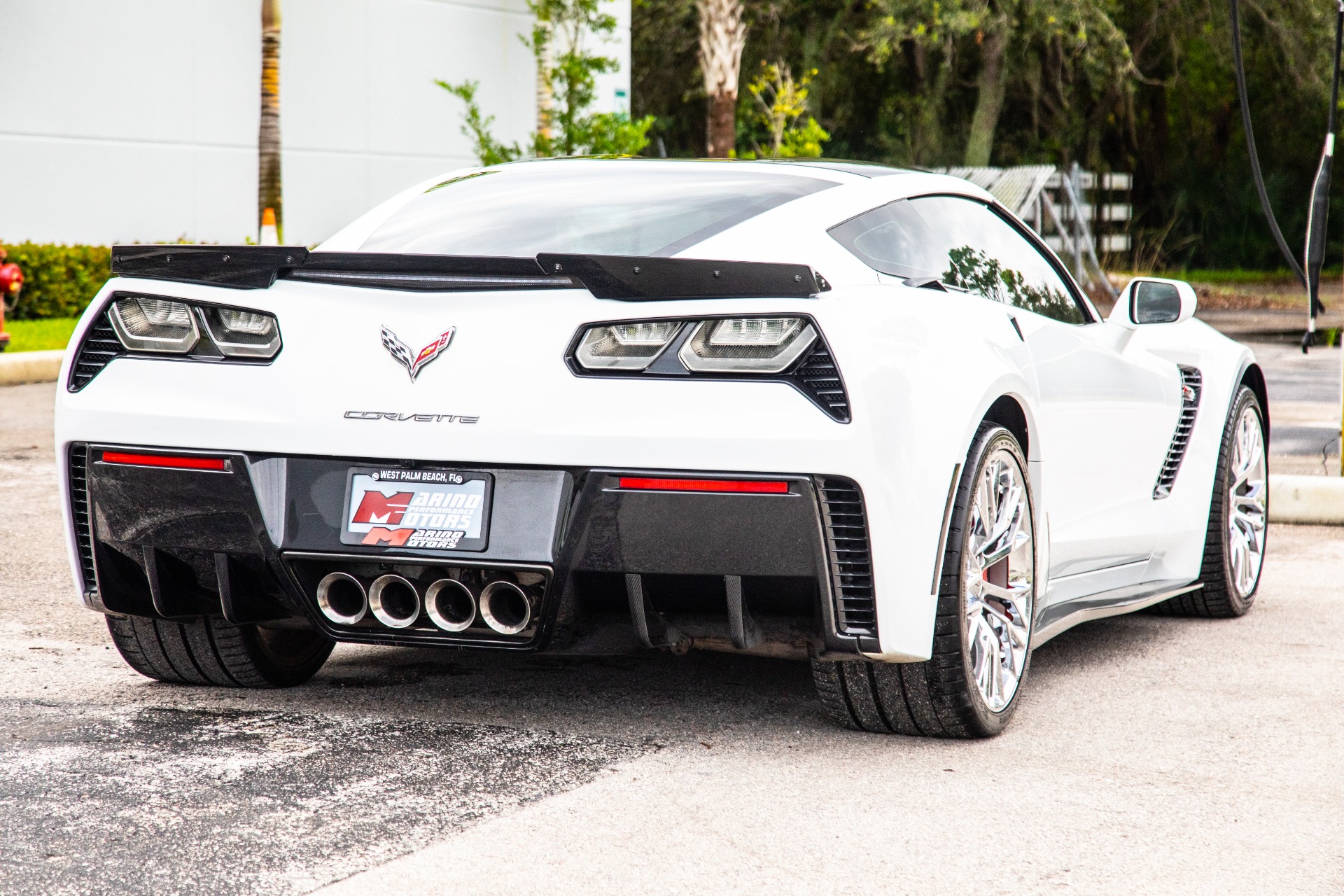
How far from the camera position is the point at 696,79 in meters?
34.5

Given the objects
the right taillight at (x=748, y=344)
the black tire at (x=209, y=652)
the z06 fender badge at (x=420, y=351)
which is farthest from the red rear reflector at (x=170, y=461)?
the right taillight at (x=748, y=344)

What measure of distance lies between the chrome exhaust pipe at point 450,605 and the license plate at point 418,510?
11cm

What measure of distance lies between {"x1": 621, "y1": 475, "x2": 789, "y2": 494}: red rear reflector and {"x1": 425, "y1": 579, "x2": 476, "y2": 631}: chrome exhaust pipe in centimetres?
46

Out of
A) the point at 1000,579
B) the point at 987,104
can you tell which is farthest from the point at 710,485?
the point at 987,104

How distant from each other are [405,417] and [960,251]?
5.80 ft

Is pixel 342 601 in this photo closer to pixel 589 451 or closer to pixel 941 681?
pixel 589 451

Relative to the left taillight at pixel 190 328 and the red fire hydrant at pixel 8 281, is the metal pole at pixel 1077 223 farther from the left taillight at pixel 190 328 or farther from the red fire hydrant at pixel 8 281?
the left taillight at pixel 190 328

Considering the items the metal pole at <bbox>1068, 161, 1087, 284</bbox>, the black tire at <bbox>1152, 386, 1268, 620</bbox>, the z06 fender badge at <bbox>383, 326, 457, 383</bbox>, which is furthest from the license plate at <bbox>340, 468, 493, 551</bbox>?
the metal pole at <bbox>1068, 161, 1087, 284</bbox>

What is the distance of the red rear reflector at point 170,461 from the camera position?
3.84m

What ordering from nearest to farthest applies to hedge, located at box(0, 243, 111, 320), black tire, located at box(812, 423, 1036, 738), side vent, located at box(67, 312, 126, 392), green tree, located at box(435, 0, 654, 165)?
black tire, located at box(812, 423, 1036, 738) < side vent, located at box(67, 312, 126, 392) < hedge, located at box(0, 243, 111, 320) < green tree, located at box(435, 0, 654, 165)

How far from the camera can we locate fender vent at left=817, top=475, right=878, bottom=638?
3.62 m

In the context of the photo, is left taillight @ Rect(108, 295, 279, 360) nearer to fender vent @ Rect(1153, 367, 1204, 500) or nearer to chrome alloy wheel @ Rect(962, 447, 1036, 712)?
chrome alloy wheel @ Rect(962, 447, 1036, 712)

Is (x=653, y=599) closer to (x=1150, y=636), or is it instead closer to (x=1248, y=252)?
(x=1150, y=636)

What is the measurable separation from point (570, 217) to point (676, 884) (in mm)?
2022
